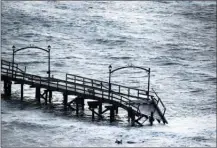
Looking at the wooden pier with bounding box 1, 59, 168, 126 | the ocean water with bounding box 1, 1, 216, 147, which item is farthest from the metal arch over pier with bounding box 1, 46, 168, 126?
the ocean water with bounding box 1, 1, 216, 147

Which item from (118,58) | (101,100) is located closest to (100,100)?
(101,100)

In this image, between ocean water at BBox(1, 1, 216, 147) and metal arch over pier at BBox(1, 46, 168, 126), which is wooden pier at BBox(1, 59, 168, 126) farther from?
ocean water at BBox(1, 1, 216, 147)

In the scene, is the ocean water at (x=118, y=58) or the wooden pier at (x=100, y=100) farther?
the wooden pier at (x=100, y=100)

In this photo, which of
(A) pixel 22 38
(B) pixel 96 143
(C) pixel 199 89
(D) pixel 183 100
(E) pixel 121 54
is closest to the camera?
(B) pixel 96 143

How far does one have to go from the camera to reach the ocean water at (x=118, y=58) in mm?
54906

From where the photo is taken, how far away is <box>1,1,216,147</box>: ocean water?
180 feet

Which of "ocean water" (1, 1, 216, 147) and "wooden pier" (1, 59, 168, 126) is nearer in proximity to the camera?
"ocean water" (1, 1, 216, 147)

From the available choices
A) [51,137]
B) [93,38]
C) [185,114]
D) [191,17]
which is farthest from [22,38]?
[51,137]

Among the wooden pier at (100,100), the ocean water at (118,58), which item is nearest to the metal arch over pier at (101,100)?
the wooden pier at (100,100)

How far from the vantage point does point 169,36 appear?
4584 inches

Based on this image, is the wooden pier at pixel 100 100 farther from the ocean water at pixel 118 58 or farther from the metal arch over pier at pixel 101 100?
the ocean water at pixel 118 58

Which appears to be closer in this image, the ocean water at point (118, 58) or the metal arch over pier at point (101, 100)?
the ocean water at point (118, 58)

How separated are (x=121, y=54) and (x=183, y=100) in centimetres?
3014

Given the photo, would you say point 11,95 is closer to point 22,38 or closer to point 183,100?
point 183,100
